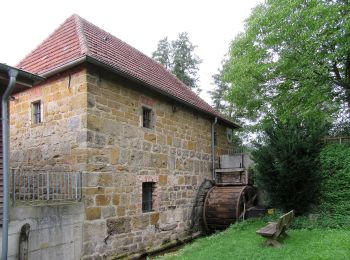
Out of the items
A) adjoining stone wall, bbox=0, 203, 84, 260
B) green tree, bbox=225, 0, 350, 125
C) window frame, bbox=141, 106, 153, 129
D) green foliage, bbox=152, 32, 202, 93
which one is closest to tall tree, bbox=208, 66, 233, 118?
green foliage, bbox=152, 32, 202, 93

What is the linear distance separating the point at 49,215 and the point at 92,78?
3.10m

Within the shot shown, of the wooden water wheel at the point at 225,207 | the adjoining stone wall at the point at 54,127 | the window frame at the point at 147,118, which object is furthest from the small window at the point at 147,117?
the wooden water wheel at the point at 225,207

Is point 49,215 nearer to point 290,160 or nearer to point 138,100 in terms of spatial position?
point 138,100

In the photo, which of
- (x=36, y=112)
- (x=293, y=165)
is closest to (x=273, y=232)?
(x=293, y=165)

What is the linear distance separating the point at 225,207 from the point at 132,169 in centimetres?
420

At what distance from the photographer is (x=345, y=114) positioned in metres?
16.5

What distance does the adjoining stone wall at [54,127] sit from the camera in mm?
7547

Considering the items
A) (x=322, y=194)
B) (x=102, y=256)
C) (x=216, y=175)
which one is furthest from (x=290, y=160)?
(x=102, y=256)

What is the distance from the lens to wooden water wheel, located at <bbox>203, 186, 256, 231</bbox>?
36.7 ft

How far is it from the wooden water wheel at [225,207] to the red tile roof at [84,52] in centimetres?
326

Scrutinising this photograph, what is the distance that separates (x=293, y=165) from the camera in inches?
382

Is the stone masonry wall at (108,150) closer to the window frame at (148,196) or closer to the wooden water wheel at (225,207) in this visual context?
the window frame at (148,196)

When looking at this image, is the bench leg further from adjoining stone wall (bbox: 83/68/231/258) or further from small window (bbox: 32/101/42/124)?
small window (bbox: 32/101/42/124)

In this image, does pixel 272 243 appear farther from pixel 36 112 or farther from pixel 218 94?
pixel 218 94
